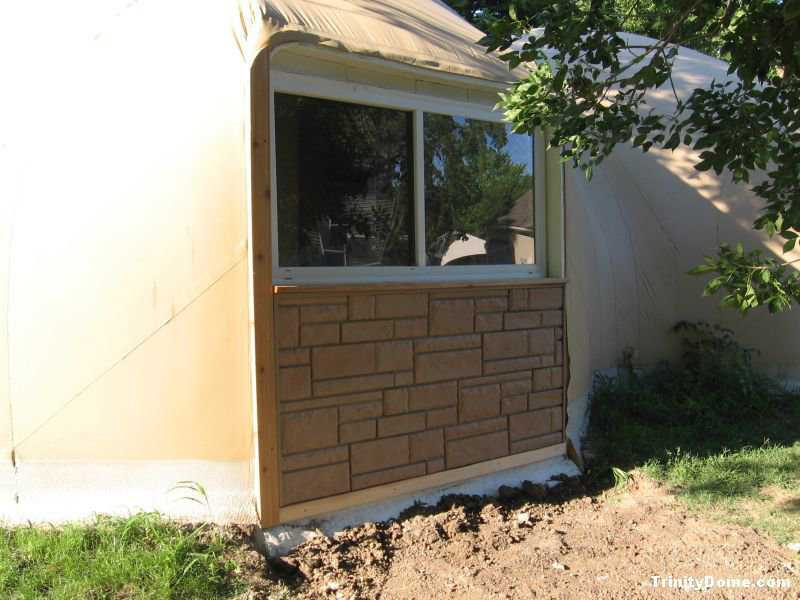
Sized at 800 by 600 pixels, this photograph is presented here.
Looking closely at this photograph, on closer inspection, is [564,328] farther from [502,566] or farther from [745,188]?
[745,188]

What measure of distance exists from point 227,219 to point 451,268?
1.60 metres

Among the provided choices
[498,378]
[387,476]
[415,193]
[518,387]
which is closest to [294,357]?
[387,476]

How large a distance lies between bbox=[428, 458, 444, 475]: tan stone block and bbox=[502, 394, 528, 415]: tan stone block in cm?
63

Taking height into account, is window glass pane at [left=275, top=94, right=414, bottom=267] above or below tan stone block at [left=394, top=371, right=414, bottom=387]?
above

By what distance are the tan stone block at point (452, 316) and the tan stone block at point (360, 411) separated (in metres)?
0.62

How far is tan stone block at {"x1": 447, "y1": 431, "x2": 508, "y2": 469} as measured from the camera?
468cm

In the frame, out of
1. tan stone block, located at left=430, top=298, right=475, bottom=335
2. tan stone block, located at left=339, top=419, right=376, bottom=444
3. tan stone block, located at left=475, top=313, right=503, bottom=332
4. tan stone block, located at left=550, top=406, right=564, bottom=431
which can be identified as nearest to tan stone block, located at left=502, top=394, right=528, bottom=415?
tan stone block, located at left=550, top=406, right=564, bottom=431

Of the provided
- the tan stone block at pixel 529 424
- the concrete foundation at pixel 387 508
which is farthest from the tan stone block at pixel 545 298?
the concrete foundation at pixel 387 508

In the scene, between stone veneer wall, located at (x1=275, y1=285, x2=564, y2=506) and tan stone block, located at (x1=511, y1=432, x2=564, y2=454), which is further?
tan stone block, located at (x1=511, y1=432, x2=564, y2=454)

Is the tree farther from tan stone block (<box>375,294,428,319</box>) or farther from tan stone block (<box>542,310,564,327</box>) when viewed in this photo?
tan stone block (<box>542,310,564,327</box>)

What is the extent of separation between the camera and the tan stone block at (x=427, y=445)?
4500mm

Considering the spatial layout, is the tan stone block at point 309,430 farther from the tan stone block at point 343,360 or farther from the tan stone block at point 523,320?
the tan stone block at point 523,320

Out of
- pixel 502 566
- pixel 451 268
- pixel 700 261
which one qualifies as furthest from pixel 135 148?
pixel 700 261

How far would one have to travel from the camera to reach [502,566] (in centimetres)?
380
